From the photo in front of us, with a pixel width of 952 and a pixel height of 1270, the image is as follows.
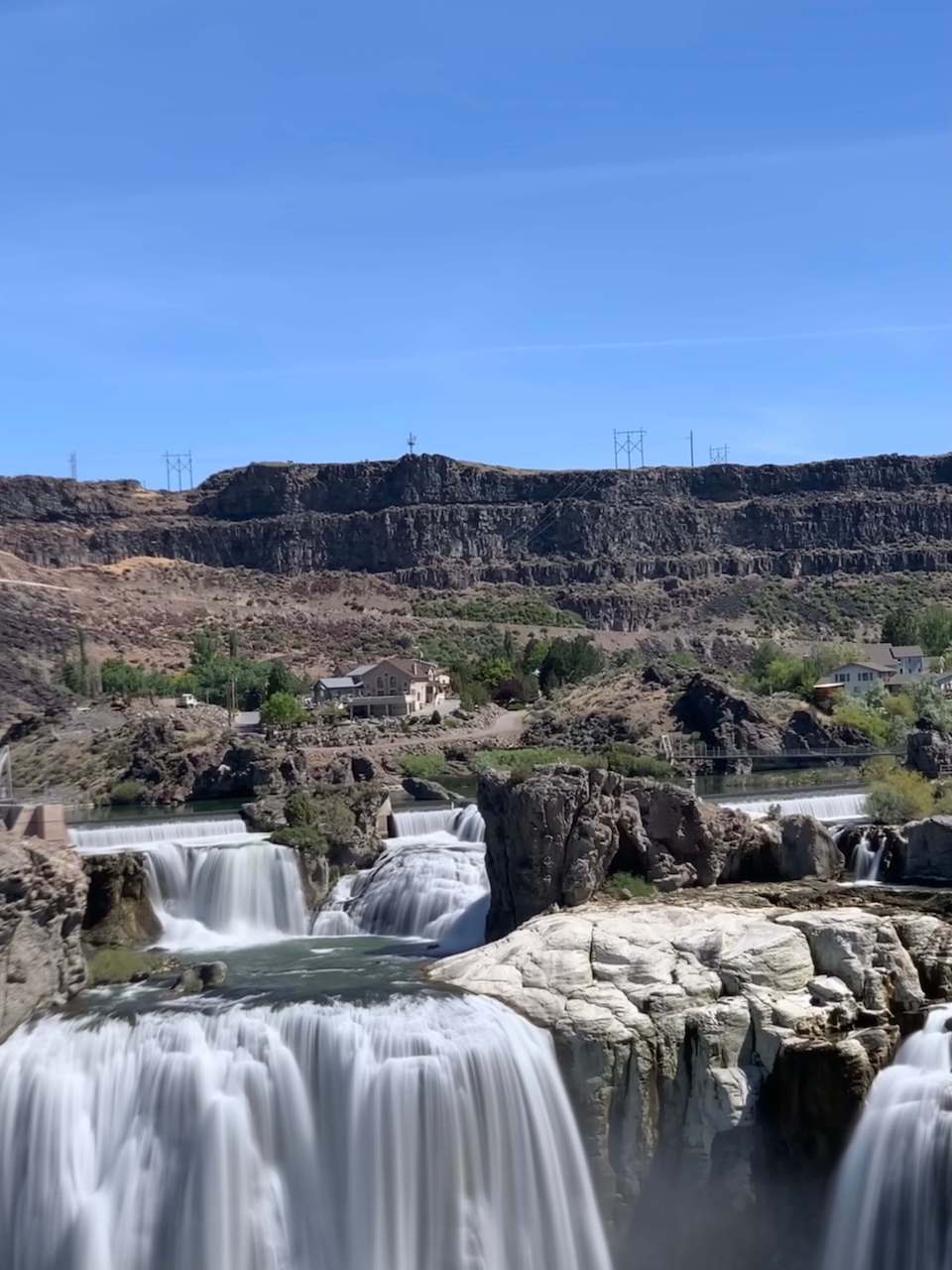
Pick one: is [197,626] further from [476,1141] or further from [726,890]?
[476,1141]

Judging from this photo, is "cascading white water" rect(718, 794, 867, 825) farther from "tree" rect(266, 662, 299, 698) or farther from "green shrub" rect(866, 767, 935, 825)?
"tree" rect(266, 662, 299, 698)

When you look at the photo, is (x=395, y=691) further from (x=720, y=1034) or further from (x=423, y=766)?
(x=720, y=1034)

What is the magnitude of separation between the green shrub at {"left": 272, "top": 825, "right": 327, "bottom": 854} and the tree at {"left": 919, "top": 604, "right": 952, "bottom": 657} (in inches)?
3172

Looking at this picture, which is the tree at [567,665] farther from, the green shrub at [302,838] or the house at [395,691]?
the green shrub at [302,838]

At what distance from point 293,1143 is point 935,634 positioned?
103363 mm

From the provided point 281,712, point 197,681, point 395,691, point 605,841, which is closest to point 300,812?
point 605,841

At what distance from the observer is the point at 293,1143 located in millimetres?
24578

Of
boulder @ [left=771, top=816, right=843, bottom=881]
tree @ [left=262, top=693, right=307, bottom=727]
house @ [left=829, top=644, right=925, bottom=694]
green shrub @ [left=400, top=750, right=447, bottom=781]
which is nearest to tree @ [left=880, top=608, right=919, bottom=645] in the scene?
house @ [left=829, top=644, right=925, bottom=694]

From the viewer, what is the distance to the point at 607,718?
88062 millimetres

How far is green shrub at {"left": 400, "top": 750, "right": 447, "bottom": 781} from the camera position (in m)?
77.1

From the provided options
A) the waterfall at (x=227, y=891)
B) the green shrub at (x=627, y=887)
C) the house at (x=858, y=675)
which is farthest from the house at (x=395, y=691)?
the green shrub at (x=627, y=887)

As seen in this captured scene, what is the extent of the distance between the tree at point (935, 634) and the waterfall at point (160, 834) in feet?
255

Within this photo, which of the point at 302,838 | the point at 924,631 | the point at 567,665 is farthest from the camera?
the point at 924,631

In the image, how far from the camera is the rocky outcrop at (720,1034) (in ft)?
82.5
